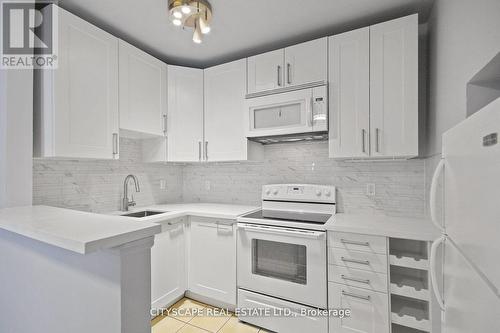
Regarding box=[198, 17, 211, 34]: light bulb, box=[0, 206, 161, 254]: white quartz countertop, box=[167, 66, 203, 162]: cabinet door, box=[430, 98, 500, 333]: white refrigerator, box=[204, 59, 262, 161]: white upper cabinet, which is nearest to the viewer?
box=[430, 98, 500, 333]: white refrigerator

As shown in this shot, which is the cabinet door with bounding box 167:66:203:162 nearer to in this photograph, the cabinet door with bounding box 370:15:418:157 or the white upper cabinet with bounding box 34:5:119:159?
the white upper cabinet with bounding box 34:5:119:159

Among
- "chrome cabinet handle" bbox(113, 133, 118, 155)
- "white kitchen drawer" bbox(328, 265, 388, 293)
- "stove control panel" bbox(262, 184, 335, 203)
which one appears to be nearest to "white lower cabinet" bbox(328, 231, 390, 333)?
"white kitchen drawer" bbox(328, 265, 388, 293)

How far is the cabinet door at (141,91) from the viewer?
202 cm

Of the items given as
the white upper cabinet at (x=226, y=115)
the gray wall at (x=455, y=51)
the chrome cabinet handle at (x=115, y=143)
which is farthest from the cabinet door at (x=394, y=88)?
the chrome cabinet handle at (x=115, y=143)

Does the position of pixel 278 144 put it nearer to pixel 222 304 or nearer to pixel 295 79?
pixel 295 79

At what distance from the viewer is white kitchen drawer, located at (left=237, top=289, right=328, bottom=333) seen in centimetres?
170

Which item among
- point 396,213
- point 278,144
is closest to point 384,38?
point 278,144

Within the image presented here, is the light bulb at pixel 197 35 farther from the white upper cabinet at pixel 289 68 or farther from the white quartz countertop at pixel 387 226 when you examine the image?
the white quartz countertop at pixel 387 226

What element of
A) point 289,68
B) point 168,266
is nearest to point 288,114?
point 289,68

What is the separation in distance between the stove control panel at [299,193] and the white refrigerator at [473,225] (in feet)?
4.20

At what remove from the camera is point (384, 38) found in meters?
1.74

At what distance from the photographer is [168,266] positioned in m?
2.11

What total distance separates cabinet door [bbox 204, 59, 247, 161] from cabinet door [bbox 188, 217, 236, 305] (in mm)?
715

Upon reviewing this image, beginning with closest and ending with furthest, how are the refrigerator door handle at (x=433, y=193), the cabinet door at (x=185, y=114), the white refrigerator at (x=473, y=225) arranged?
1. the white refrigerator at (x=473, y=225)
2. the refrigerator door handle at (x=433, y=193)
3. the cabinet door at (x=185, y=114)
